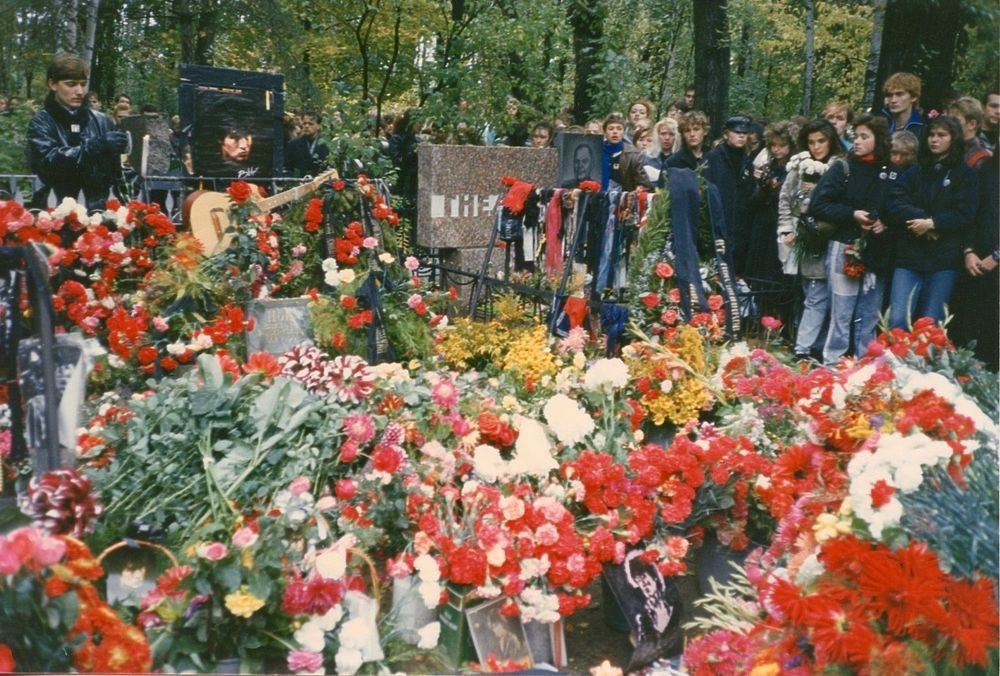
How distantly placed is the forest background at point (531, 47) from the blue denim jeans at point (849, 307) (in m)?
0.59

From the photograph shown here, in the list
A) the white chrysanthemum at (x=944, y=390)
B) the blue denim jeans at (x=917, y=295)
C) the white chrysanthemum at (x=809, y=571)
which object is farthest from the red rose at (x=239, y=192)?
the white chrysanthemum at (x=809, y=571)

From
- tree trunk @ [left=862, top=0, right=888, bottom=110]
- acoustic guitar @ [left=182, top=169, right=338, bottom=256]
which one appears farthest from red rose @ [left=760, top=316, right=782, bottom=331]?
acoustic guitar @ [left=182, top=169, right=338, bottom=256]

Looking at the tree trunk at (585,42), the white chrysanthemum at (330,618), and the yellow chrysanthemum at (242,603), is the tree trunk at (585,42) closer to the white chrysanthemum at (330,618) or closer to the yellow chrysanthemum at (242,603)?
the white chrysanthemum at (330,618)

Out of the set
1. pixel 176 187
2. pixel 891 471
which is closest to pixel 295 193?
pixel 176 187

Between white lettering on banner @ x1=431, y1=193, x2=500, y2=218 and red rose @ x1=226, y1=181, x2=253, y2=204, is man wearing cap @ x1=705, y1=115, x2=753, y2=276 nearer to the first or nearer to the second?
red rose @ x1=226, y1=181, x2=253, y2=204

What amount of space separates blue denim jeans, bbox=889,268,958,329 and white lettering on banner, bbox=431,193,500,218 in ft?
13.7

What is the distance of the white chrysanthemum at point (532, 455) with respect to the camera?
116 inches

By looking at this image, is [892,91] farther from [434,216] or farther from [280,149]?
[434,216]

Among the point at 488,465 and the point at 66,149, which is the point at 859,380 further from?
the point at 66,149

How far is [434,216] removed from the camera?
23.6 feet

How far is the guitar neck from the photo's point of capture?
16.6ft

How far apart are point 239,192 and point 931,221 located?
122 inches

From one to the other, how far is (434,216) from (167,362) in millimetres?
3163

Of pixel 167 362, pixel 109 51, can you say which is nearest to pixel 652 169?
pixel 167 362
